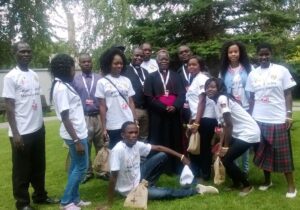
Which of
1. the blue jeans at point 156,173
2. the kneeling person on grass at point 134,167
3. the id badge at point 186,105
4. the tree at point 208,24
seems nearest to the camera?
the kneeling person on grass at point 134,167

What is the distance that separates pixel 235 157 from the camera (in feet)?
19.8

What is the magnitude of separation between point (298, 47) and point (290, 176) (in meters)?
6.52

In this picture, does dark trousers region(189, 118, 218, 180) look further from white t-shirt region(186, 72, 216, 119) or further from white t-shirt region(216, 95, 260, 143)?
white t-shirt region(216, 95, 260, 143)

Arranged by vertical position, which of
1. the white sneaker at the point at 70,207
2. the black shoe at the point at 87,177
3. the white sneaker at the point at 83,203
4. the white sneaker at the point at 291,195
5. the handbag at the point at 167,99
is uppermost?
the handbag at the point at 167,99

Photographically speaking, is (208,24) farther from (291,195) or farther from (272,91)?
(291,195)

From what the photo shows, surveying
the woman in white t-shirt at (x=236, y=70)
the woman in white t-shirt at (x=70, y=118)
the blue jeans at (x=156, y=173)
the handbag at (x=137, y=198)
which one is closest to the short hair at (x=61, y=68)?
the woman in white t-shirt at (x=70, y=118)

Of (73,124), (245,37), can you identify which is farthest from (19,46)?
(245,37)

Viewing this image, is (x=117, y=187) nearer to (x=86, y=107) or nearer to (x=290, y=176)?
(x=86, y=107)

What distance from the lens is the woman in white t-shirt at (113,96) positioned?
6.20 meters

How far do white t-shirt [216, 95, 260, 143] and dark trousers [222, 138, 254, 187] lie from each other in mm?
75

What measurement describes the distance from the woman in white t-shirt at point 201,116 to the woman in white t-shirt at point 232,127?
553 millimetres

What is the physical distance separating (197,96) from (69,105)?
89.0 inches

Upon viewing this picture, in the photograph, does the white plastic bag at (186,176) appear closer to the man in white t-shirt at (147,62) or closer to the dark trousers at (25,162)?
the dark trousers at (25,162)

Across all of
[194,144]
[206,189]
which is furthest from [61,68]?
[206,189]
